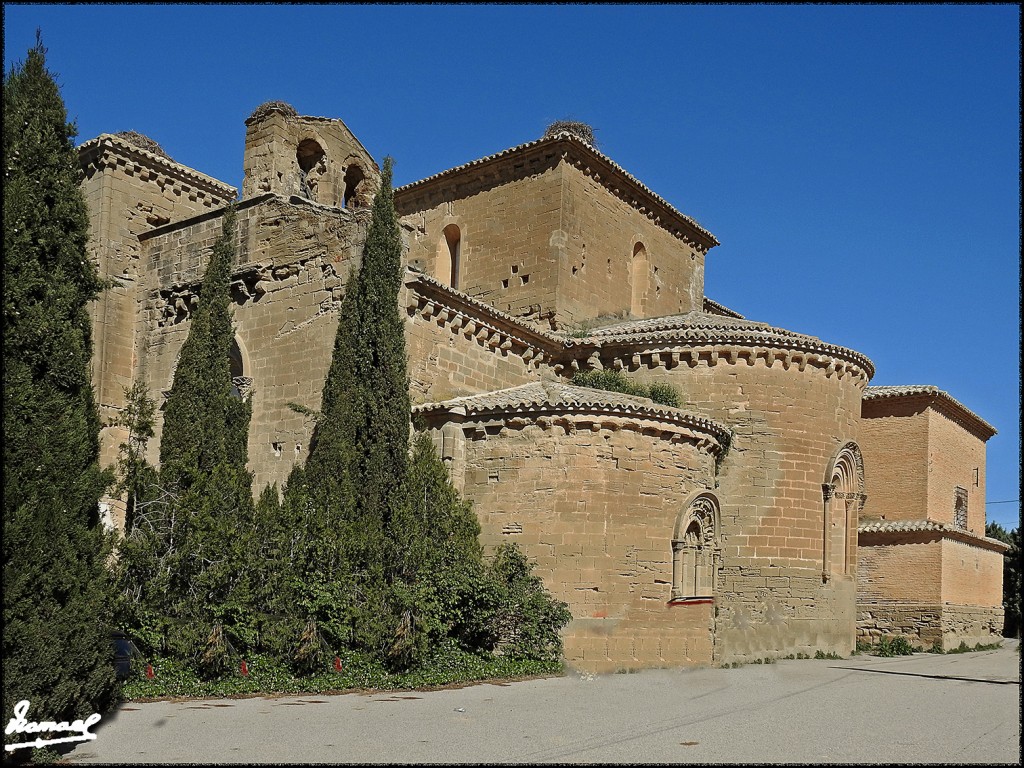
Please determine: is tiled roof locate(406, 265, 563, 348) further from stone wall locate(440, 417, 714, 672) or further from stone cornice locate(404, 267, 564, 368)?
stone wall locate(440, 417, 714, 672)

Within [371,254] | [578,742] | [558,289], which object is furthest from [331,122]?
[578,742]

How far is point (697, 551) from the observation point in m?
16.4

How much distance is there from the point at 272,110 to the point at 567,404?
7.40 meters

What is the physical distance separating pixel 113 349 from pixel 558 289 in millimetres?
8912

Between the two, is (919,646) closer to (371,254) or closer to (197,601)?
(371,254)

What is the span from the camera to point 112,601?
30.6 ft

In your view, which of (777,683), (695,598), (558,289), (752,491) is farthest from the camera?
(558,289)

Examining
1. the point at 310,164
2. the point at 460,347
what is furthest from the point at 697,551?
the point at 310,164

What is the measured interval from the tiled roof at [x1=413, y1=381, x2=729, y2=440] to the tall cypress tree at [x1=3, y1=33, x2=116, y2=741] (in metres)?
7.31

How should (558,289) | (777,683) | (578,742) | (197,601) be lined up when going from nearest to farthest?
(578,742), (197,601), (777,683), (558,289)

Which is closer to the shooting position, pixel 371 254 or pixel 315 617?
pixel 315 617

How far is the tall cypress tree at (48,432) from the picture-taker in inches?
324
